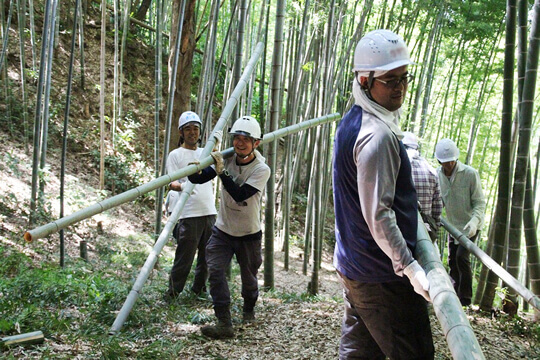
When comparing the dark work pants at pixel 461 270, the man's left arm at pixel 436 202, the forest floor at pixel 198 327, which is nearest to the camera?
the forest floor at pixel 198 327

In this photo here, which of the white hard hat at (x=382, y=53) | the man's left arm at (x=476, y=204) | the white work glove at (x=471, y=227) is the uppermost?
the white hard hat at (x=382, y=53)

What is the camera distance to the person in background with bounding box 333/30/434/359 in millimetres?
1663

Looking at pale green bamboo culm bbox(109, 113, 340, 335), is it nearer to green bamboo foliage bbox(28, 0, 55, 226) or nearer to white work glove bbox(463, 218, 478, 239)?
white work glove bbox(463, 218, 478, 239)

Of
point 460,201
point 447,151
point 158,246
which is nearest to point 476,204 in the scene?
point 460,201

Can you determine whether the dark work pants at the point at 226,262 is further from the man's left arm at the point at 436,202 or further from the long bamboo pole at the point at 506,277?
the long bamboo pole at the point at 506,277

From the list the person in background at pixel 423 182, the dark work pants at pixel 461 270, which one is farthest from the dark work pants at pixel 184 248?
the dark work pants at pixel 461 270

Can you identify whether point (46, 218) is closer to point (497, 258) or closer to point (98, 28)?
point (497, 258)

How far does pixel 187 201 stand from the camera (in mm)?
4254

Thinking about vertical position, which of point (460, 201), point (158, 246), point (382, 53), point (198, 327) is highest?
point (382, 53)

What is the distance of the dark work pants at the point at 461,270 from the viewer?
4.46 meters

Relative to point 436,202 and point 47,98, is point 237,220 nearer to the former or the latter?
point 436,202

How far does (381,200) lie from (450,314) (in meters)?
0.43

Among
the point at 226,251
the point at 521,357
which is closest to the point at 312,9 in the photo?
the point at 226,251

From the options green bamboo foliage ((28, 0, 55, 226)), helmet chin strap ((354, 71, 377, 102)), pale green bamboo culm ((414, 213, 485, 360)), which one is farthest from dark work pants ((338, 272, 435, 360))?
green bamboo foliage ((28, 0, 55, 226))
